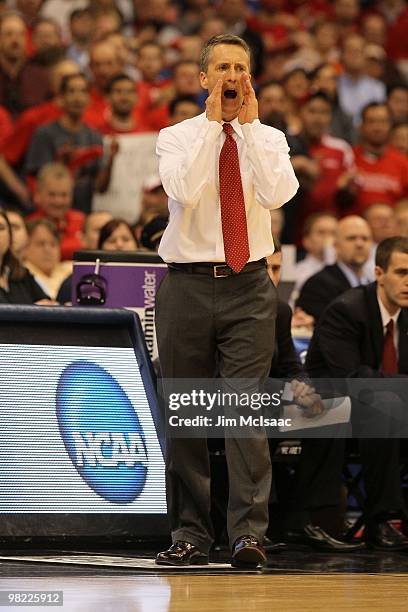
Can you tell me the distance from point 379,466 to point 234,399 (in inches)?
52.8

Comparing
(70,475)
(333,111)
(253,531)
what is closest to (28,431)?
(70,475)

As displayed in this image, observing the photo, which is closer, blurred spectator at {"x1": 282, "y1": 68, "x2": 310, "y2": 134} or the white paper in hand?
the white paper in hand

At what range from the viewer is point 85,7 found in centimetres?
1294

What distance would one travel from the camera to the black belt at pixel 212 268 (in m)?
5.23

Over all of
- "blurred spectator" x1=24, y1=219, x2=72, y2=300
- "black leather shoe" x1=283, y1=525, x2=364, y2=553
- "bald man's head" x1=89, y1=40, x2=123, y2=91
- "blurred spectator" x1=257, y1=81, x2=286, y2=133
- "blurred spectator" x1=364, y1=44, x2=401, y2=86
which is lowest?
"black leather shoe" x1=283, y1=525, x2=364, y2=553

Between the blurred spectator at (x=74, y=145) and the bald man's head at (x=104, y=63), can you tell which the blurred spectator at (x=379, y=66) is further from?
the blurred spectator at (x=74, y=145)

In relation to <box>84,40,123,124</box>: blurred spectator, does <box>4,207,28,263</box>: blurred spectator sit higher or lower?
lower

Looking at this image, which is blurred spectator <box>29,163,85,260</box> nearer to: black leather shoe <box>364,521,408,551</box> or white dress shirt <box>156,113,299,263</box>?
black leather shoe <box>364,521,408,551</box>

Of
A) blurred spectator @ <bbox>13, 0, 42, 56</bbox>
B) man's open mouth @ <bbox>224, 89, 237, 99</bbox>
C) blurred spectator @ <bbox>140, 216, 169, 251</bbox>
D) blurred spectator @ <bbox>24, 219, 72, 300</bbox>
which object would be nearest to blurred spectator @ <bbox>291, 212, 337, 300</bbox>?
blurred spectator @ <bbox>24, 219, 72, 300</bbox>

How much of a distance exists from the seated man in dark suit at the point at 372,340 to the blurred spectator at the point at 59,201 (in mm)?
3243

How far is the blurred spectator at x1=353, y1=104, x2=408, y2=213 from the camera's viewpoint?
455 inches

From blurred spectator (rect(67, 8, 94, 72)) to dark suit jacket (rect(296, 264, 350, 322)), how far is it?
4677mm

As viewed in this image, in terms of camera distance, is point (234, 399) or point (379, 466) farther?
point (379, 466)

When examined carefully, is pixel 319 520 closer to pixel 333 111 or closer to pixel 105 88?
pixel 105 88
